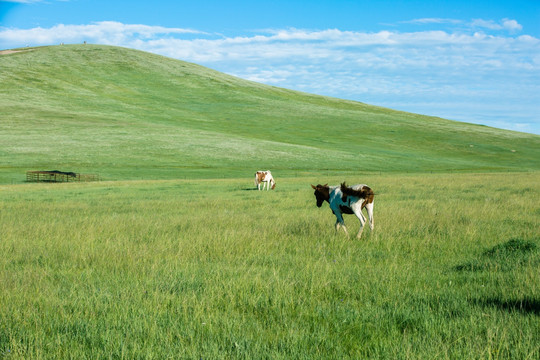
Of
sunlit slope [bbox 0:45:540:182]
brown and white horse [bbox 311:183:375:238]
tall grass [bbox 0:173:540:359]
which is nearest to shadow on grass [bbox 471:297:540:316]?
tall grass [bbox 0:173:540:359]

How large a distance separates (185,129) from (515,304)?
77.3 metres

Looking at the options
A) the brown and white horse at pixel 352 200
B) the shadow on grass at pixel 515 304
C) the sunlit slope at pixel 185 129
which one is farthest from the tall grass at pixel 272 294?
the sunlit slope at pixel 185 129

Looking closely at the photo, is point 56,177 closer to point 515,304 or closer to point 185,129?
point 185,129

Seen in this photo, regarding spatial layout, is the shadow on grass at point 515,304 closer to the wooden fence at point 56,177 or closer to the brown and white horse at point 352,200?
the brown and white horse at point 352,200

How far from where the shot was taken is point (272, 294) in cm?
621

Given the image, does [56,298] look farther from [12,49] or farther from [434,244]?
[12,49]

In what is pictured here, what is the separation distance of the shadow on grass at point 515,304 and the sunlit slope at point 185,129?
45757 mm

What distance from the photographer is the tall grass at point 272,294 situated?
4637mm

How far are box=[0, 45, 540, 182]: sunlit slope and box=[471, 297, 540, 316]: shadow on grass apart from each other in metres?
45.8

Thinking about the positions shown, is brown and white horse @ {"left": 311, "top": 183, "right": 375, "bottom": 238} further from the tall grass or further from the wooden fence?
the wooden fence

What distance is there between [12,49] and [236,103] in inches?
3228

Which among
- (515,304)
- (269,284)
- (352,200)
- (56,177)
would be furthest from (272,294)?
(56,177)

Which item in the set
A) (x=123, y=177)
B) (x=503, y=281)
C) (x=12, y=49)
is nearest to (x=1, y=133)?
(x=123, y=177)

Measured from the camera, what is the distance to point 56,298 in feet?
20.1
